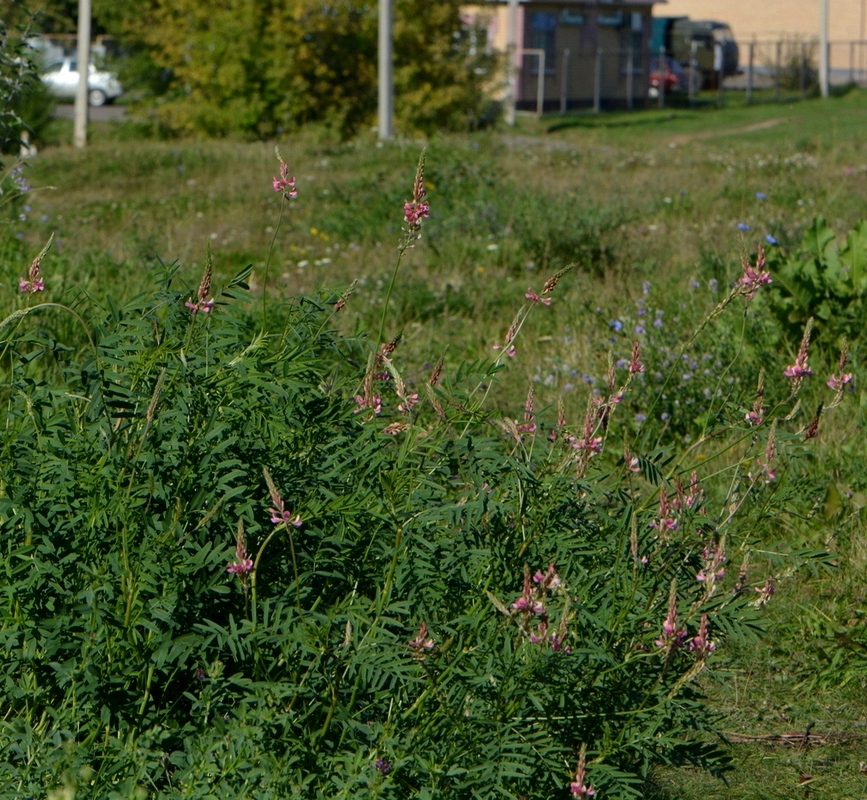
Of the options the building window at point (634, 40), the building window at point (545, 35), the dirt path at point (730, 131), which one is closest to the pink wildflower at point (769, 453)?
the dirt path at point (730, 131)

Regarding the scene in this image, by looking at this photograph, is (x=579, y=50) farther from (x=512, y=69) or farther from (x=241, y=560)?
(x=241, y=560)

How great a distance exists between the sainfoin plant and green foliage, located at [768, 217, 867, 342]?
2.81 meters

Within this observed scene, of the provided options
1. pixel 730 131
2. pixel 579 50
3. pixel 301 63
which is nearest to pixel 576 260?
pixel 301 63

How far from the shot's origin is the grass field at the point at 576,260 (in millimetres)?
3518

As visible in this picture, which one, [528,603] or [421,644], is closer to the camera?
[528,603]

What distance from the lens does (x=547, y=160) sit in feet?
47.3

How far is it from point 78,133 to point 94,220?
12768 millimetres

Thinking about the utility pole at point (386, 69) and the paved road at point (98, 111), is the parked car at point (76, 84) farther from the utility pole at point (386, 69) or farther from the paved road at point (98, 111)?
the utility pole at point (386, 69)

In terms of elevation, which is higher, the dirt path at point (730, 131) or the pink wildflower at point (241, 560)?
the dirt path at point (730, 131)

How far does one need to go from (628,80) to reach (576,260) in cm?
3055

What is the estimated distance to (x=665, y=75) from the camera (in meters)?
39.7

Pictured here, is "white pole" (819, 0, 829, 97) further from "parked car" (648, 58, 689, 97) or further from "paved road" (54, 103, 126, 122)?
"paved road" (54, 103, 126, 122)

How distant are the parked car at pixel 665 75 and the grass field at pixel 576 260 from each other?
959 inches

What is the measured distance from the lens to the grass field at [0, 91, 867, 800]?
352 cm
